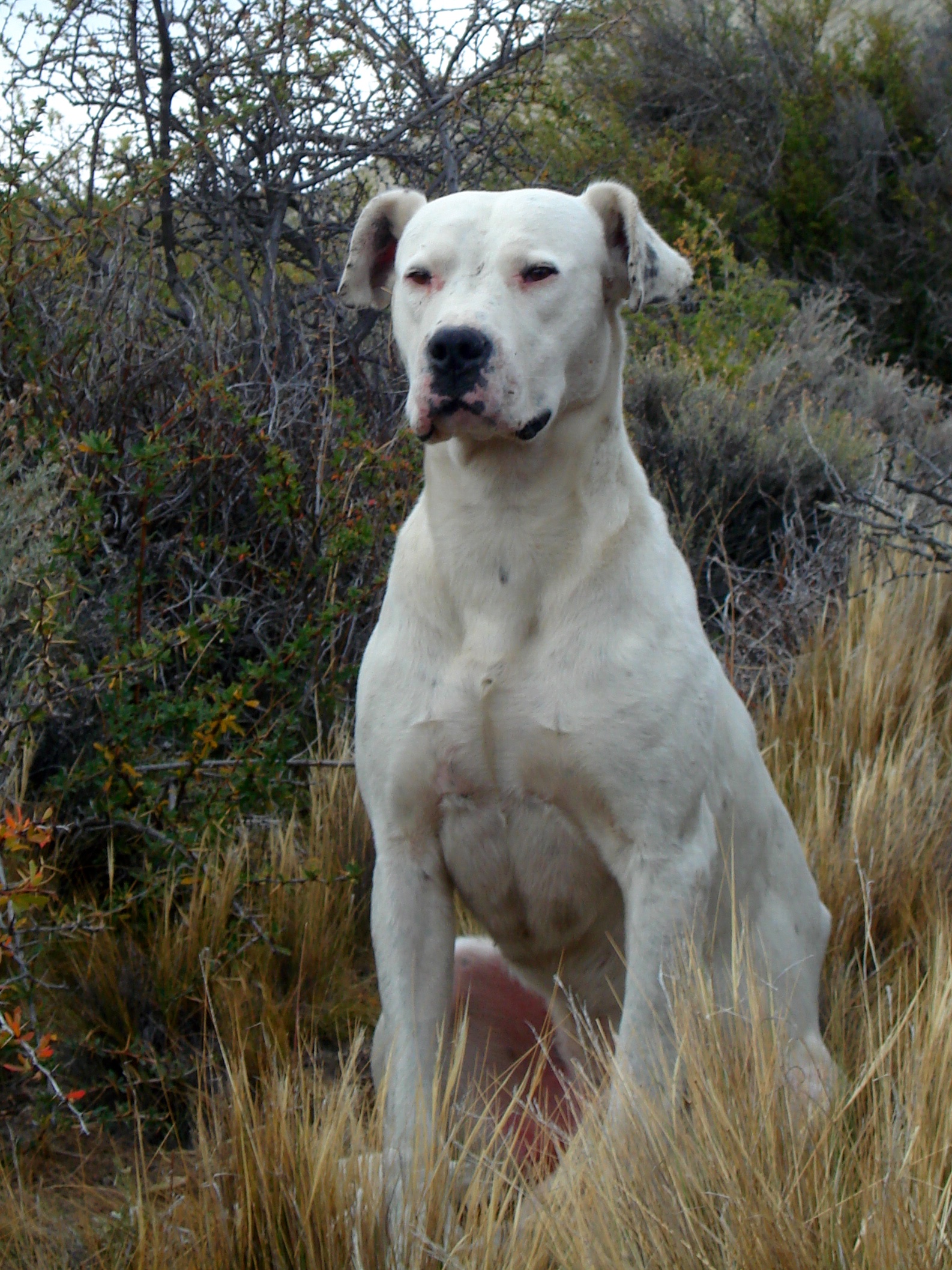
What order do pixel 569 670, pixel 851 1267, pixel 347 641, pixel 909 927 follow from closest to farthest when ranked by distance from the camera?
pixel 851 1267, pixel 569 670, pixel 909 927, pixel 347 641

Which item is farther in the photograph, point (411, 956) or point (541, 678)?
point (411, 956)

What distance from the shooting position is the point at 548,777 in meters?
2.53

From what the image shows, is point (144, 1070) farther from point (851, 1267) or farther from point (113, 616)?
point (851, 1267)

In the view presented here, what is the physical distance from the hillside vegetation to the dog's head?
0.97 m

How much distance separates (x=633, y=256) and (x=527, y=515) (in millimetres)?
540

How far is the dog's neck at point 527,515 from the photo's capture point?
2609 mm

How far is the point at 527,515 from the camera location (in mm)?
2660

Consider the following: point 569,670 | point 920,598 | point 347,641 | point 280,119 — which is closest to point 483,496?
point 569,670

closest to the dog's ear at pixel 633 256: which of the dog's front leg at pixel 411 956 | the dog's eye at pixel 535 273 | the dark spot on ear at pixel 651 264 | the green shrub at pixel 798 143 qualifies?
the dark spot on ear at pixel 651 264

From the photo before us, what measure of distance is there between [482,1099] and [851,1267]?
1.04 metres

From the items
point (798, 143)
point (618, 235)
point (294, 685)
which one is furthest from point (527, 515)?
point (798, 143)

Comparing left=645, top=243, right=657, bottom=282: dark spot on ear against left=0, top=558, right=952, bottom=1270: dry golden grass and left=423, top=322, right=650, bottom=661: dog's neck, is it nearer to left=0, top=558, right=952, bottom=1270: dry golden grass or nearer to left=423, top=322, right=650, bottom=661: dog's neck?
left=423, top=322, right=650, bottom=661: dog's neck

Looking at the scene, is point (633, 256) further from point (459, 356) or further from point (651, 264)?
point (459, 356)

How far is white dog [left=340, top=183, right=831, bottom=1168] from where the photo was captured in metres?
2.49
